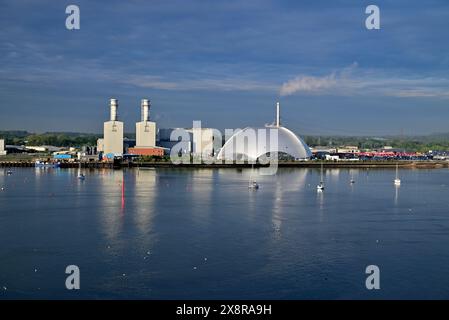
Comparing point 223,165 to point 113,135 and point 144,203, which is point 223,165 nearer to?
point 113,135

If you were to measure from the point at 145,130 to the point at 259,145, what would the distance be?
560cm

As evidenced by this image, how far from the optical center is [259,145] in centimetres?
2802

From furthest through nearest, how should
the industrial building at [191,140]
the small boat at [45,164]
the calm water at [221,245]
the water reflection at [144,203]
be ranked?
the industrial building at [191,140] → the small boat at [45,164] → the water reflection at [144,203] → the calm water at [221,245]

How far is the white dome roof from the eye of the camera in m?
27.8

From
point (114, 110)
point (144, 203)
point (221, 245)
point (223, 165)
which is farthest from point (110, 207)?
point (114, 110)

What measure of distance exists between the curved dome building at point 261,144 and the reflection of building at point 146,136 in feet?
10.9

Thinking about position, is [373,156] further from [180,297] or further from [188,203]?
[180,297]

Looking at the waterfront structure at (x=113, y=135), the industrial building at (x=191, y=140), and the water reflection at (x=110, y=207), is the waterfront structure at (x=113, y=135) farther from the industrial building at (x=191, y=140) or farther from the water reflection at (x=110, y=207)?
the water reflection at (x=110, y=207)

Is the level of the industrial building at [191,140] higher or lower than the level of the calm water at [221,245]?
higher

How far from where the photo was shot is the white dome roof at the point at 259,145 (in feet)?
91.3

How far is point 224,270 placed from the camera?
6.22 meters

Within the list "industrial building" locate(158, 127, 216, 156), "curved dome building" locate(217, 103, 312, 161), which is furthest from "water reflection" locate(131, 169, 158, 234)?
"industrial building" locate(158, 127, 216, 156)

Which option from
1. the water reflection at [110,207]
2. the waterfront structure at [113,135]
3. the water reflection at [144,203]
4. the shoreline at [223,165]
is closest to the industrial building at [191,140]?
the waterfront structure at [113,135]
